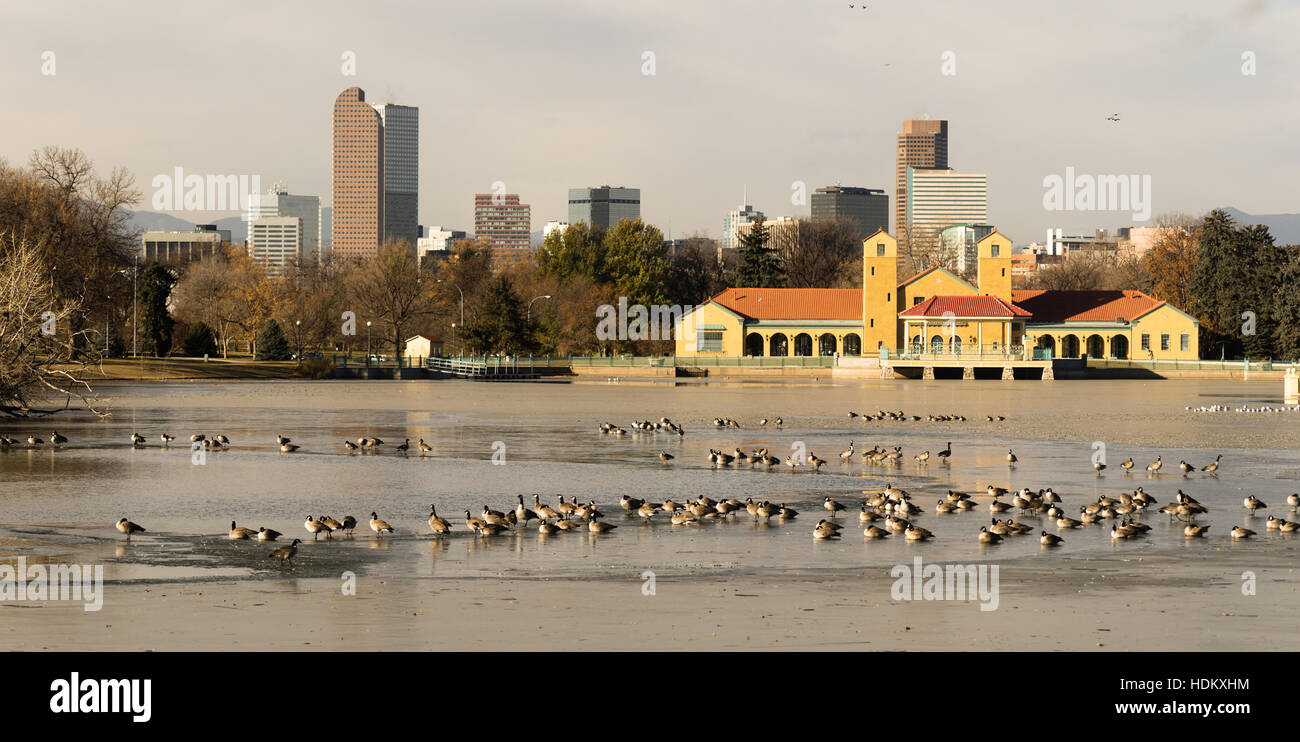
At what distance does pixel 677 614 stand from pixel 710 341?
9746 centimetres

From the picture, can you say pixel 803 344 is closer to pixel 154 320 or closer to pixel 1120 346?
pixel 1120 346

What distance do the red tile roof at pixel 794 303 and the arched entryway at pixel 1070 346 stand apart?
1660 cm

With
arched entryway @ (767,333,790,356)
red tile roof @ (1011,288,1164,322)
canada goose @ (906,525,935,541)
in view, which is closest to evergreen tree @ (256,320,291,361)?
arched entryway @ (767,333,790,356)

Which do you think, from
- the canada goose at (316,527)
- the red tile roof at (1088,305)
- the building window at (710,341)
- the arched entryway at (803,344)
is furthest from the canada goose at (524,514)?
the red tile roof at (1088,305)

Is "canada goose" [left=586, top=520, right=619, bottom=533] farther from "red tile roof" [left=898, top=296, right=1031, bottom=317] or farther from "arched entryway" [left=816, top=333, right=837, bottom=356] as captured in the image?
"arched entryway" [left=816, top=333, right=837, bottom=356]

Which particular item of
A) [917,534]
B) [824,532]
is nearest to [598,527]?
[824,532]

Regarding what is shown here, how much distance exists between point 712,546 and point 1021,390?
61134mm

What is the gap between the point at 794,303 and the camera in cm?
11325

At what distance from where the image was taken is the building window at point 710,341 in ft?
363

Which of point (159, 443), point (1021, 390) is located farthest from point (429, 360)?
point (159, 443)

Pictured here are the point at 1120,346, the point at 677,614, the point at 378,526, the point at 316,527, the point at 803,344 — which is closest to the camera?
the point at 677,614

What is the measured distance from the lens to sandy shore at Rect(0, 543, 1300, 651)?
12.1m

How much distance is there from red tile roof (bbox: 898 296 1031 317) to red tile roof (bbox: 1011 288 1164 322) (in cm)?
603

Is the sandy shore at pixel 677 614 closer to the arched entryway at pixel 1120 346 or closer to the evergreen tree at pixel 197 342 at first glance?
the evergreen tree at pixel 197 342
